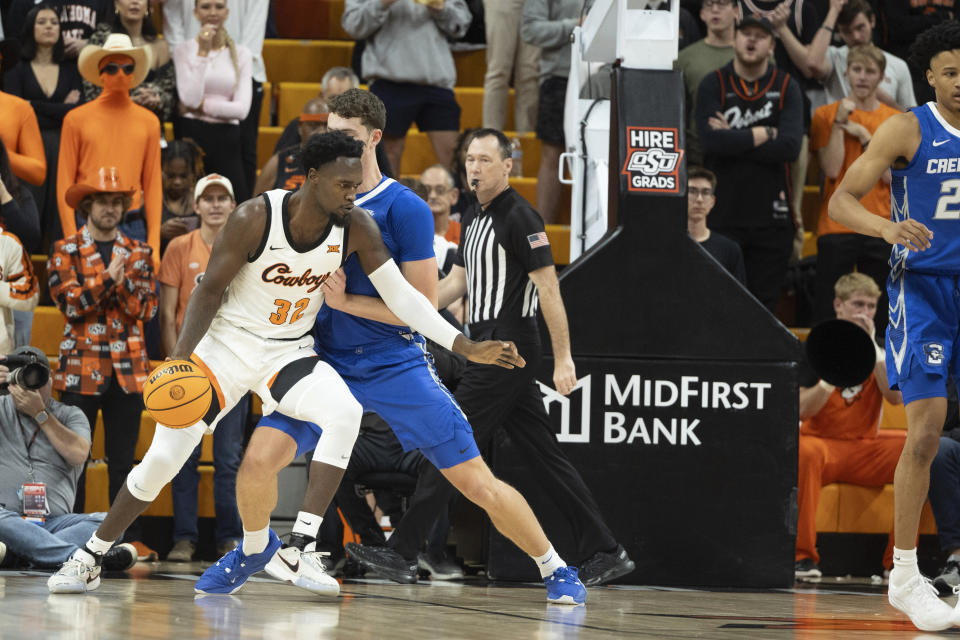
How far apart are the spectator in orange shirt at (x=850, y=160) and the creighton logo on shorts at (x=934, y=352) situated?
3969 millimetres

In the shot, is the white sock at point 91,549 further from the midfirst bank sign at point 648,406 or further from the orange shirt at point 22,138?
the orange shirt at point 22,138

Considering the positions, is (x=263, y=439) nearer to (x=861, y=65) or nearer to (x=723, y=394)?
(x=723, y=394)

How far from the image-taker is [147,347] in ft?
26.6

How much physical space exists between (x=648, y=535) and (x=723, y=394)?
0.78 meters

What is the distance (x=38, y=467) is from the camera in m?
6.66

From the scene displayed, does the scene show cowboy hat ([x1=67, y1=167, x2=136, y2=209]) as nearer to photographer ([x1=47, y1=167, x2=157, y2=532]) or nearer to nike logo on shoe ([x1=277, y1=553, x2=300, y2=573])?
photographer ([x1=47, y1=167, x2=157, y2=532])

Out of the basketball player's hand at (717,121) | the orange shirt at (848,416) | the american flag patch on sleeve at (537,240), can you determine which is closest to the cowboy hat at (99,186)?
the american flag patch on sleeve at (537,240)

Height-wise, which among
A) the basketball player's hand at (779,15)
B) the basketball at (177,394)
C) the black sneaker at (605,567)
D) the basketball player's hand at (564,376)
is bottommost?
the black sneaker at (605,567)

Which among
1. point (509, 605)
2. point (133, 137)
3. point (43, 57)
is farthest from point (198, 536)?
point (43, 57)

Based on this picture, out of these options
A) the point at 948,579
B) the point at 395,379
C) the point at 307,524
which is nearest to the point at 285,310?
the point at 395,379

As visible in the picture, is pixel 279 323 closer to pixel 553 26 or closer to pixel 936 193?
pixel 936 193

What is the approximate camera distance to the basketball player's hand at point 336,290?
16.6ft

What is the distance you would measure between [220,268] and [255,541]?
3.41ft

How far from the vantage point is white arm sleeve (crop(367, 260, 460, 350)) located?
4.91 m
